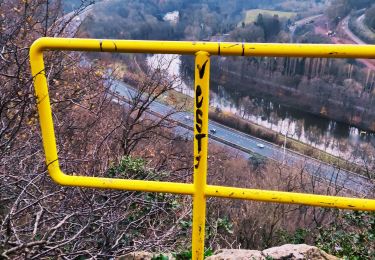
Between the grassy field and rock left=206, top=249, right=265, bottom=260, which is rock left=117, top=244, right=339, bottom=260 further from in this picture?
the grassy field

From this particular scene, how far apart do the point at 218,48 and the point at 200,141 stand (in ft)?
1.13

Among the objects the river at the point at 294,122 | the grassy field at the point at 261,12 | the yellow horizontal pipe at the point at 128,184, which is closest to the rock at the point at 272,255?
the yellow horizontal pipe at the point at 128,184

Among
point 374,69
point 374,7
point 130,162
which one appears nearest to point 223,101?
point 374,69

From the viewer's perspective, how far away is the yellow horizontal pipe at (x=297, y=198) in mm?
1493

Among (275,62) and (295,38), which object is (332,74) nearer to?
(275,62)

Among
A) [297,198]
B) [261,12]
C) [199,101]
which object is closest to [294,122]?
[261,12]

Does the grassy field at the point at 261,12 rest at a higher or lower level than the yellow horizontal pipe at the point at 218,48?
lower

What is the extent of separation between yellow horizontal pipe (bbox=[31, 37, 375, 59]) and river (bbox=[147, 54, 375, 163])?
111ft

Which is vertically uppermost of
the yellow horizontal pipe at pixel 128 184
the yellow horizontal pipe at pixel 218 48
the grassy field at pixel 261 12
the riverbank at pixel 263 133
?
the yellow horizontal pipe at pixel 218 48

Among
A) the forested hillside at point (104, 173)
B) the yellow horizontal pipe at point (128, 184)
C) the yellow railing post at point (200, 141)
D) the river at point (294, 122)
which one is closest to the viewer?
the yellow railing post at point (200, 141)

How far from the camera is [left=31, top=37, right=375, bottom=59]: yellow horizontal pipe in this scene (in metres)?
1.34

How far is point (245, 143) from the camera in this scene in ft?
117

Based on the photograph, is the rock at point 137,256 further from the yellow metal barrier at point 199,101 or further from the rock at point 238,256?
the yellow metal barrier at point 199,101

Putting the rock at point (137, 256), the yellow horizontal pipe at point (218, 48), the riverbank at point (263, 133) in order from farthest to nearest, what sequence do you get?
the riverbank at point (263, 133)
the rock at point (137, 256)
the yellow horizontal pipe at point (218, 48)
